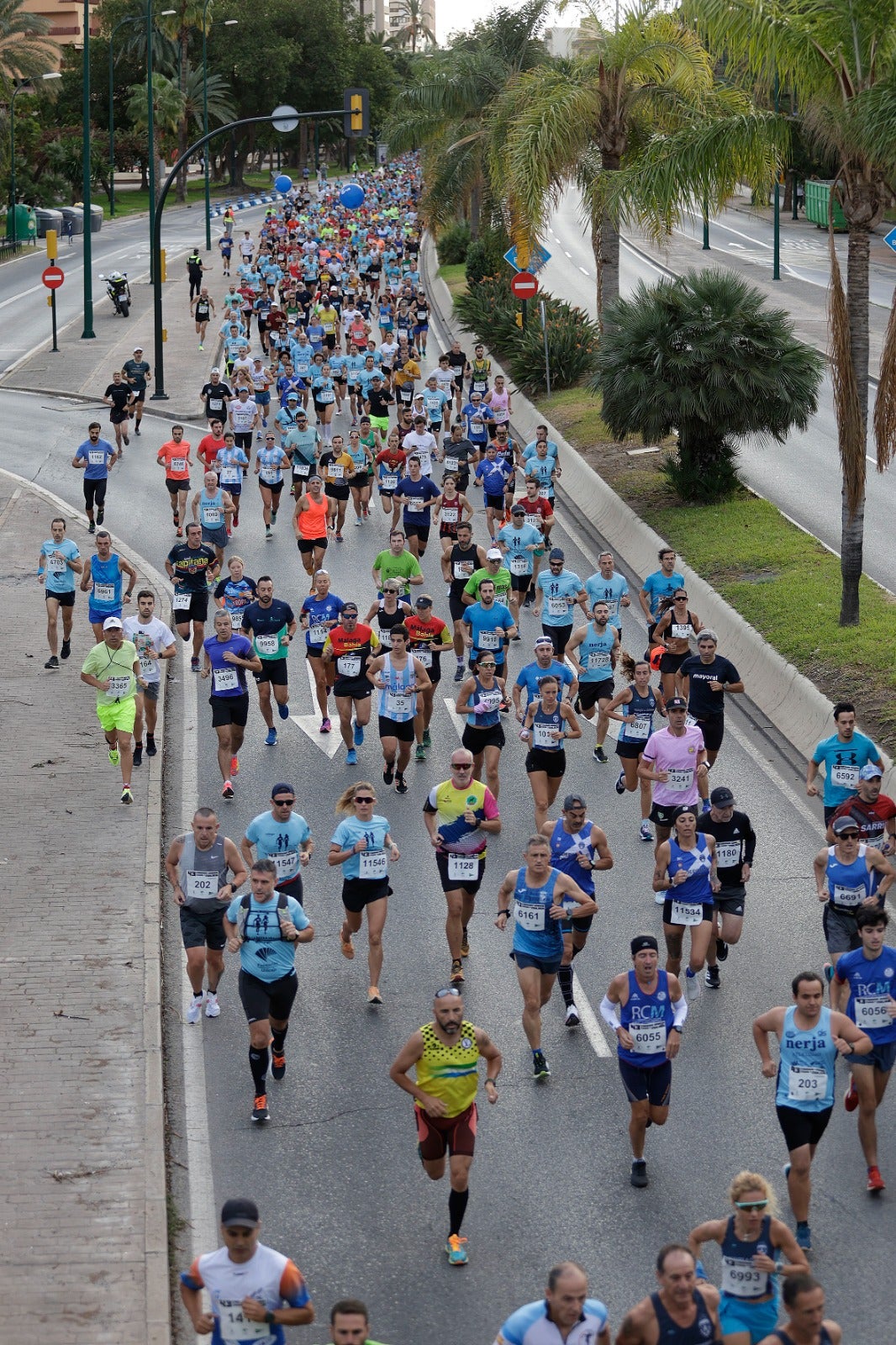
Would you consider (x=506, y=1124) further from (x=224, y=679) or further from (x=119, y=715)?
(x=119, y=715)

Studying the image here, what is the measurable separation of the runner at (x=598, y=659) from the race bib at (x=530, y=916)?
5.30 meters

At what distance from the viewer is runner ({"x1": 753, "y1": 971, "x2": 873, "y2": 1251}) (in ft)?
29.6

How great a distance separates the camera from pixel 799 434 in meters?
32.3

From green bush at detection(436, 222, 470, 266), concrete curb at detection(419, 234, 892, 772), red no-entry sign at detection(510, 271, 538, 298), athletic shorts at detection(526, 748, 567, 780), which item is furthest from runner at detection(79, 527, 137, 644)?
green bush at detection(436, 222, 470, 266)

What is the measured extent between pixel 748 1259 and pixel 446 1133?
6.98ft

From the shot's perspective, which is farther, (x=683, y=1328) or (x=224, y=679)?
(x=224, y=679)

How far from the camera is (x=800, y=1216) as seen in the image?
9.12 m

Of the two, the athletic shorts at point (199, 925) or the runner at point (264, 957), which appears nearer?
the runner at point (264, 957)

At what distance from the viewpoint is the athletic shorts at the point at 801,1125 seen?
29.7 ft

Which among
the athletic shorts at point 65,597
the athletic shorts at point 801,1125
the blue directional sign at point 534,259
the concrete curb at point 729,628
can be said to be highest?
the blue directional sign at point 534,259

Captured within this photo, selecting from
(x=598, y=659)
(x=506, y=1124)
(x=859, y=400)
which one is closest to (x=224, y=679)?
(x=598, y=659)

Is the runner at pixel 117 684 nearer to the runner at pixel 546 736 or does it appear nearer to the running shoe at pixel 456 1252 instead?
the runner at pixel 546 736

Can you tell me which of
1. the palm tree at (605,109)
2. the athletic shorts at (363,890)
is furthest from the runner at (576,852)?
the palm tree at (605,109)

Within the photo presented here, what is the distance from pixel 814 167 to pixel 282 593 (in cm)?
5402
